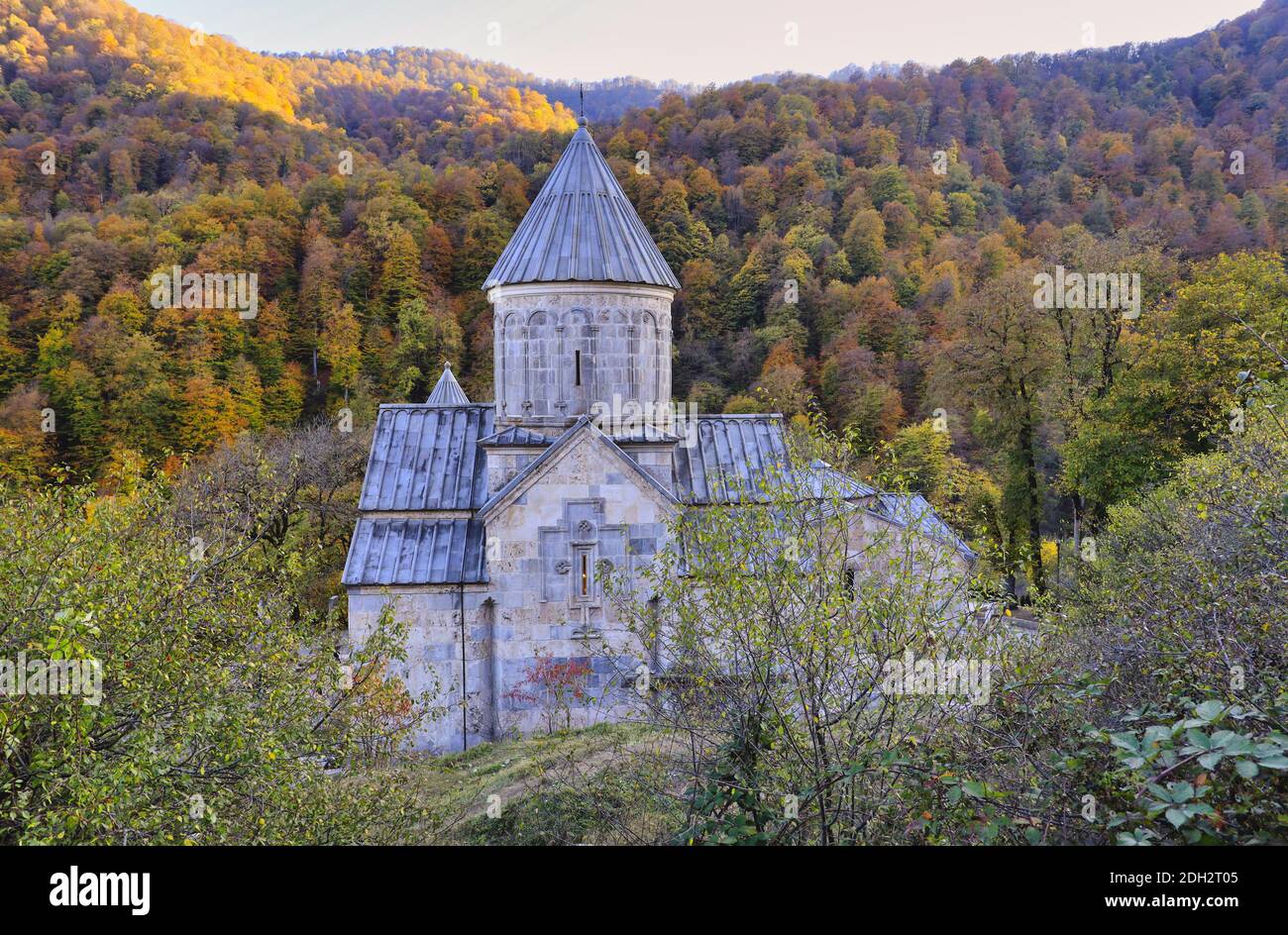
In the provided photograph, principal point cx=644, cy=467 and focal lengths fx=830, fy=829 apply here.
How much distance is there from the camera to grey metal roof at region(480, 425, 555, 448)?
41.8 ft

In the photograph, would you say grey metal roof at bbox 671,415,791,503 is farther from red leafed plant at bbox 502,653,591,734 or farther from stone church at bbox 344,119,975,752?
red leafed plant at bbox 502,653,591,734

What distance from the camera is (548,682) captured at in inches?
467

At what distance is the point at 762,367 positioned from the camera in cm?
3550

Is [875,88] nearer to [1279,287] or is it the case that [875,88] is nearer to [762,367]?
[762,367]

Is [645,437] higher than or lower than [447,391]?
lower

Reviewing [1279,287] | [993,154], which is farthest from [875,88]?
[1279,287]

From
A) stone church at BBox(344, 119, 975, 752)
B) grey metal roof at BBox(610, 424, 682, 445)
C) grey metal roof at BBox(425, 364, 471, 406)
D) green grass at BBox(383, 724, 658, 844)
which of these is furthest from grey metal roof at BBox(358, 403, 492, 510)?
grey metal roof at BBox(425, 364, 471, 406)

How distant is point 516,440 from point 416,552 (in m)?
2.26

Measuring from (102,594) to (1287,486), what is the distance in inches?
306

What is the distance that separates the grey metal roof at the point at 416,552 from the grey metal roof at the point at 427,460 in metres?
0.29

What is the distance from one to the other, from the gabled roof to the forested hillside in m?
12.1

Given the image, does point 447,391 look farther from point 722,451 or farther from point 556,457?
point 556,457

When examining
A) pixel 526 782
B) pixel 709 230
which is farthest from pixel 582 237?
pixel 709 230

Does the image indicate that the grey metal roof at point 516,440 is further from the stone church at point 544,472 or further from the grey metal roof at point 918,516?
the grey metal roof at point 918,516
